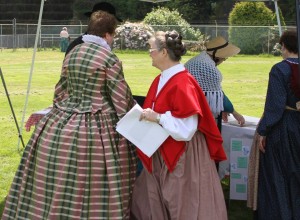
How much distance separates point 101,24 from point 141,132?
2.35 ft

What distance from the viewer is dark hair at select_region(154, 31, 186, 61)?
3461mm

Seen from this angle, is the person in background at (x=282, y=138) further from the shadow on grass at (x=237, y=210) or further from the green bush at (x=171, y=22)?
the green bush at (x=171, y=22)

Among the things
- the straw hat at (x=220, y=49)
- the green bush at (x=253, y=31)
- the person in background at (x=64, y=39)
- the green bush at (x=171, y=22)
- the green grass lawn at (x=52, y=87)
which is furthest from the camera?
the person in background at (x=64, y=39)

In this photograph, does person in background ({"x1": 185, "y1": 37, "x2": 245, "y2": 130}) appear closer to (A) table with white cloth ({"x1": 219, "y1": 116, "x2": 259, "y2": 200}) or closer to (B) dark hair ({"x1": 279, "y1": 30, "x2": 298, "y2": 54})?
(A) table with white cloth ({"x1": 219, "y1": 116, "x2": 259, "y2": 200})

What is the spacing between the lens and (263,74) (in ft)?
58.1

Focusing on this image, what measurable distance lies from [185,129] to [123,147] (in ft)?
1.55

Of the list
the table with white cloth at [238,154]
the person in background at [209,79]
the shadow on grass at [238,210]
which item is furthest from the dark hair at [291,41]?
the shadow on grass at [238,210]

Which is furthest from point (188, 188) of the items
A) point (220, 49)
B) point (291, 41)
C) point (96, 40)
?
point (220, 49)

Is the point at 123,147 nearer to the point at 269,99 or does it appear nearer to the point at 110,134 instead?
the point at 110,134

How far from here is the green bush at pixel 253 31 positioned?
84.6 ft

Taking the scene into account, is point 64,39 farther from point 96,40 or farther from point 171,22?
point 96,40

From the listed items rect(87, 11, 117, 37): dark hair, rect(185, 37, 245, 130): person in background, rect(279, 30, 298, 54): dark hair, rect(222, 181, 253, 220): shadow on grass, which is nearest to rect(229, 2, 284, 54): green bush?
rect(222, 181, 253, 220): shadow on grass

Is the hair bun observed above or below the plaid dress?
above

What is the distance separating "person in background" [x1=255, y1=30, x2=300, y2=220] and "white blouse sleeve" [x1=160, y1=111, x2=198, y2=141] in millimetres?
626
